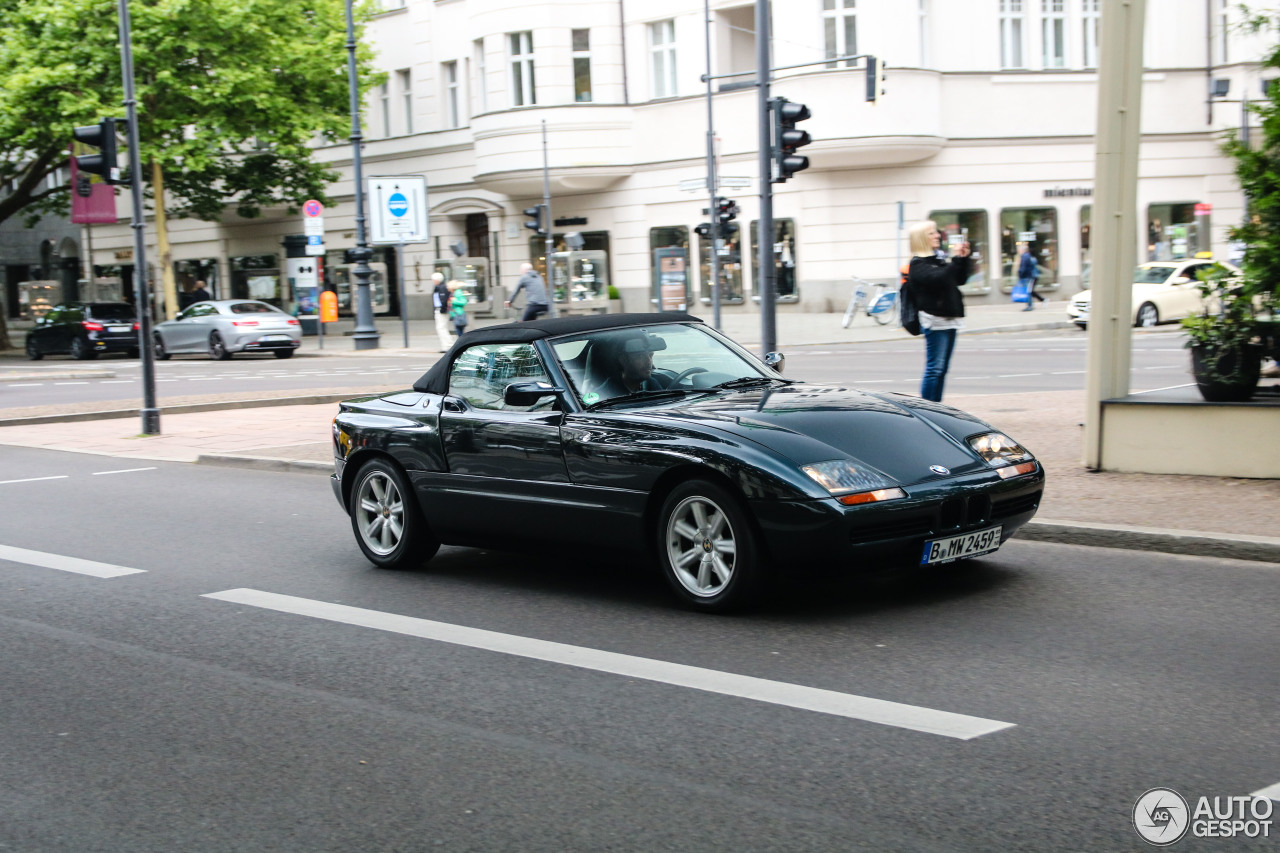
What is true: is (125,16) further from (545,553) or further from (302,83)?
(302,83)

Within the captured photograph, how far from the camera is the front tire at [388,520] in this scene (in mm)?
8164

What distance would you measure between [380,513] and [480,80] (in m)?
37.0

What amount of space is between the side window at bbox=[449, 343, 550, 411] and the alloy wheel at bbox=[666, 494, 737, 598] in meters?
1.19

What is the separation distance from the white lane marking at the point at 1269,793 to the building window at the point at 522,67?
3987 centimetres

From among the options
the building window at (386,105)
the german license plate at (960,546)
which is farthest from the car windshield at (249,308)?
the german license plate at (960,546)

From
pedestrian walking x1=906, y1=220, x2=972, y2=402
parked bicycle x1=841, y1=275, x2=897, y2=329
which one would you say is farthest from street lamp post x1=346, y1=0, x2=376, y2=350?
pedestrian walking x1=906, y1=220, x2=972, y2=402

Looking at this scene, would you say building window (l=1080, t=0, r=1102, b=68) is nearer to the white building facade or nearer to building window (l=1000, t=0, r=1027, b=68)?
the white building facade

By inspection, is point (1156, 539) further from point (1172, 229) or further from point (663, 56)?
point (663, 56)

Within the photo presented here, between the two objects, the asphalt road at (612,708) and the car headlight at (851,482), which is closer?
the asphalt road at (612,708)

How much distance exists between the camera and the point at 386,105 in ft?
160

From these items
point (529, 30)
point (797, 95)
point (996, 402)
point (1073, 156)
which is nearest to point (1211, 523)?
point (996, 402)

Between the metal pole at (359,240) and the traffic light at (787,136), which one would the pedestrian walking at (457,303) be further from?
the traffic light at (787,136)

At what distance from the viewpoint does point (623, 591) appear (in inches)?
290

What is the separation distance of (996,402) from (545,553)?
356 inches
